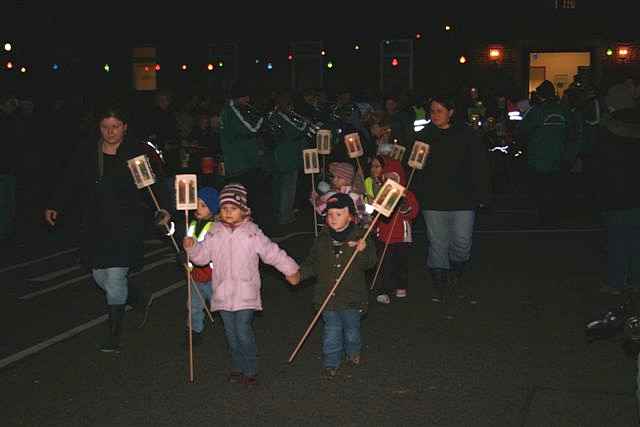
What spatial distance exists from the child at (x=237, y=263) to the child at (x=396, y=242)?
2969 mm

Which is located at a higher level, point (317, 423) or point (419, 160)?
point (419, 160)

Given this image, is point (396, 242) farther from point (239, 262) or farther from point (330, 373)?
point (239, 262)

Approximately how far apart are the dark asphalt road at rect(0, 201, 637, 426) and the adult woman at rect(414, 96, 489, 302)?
0.61 m

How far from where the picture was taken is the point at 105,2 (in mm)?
30000

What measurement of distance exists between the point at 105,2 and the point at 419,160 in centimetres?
2196

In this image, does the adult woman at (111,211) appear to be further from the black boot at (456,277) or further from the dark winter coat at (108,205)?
the black boot at (456,277)

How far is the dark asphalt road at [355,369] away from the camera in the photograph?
6660 millimetres

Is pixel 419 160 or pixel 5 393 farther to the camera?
pixel 419 160

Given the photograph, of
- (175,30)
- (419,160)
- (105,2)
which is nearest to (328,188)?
(419,160)

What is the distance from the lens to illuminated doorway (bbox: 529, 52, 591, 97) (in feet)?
123

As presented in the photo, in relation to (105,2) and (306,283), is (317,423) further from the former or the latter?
(105,2)

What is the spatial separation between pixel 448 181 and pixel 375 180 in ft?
2.43

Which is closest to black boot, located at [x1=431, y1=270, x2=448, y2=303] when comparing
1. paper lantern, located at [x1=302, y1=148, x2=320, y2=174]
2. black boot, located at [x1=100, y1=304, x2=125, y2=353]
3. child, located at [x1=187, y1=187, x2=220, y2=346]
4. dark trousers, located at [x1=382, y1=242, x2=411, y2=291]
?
dark trousers, located at [x1=382, y1=242, x2=411, y2=291]

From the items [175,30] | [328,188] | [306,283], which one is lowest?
[306,283]
